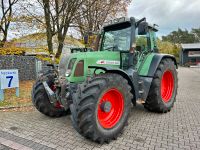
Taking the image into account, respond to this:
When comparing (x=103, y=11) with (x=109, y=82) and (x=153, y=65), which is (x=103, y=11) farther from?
(x=109, y=82)

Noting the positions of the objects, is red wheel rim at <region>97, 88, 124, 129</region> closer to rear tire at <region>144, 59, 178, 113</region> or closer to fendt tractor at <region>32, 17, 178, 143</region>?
fendt tractor at <region>32, 17, 178, 143</region>

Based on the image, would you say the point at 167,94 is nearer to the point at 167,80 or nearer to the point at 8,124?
the point at 167,80

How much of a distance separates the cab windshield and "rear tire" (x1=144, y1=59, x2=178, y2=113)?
3.93 feet

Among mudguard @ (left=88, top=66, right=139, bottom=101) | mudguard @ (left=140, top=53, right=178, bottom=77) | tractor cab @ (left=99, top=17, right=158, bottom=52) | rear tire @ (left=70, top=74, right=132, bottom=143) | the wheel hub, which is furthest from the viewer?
mudguard @ (left=140, top=53, right=178, bottom=77)

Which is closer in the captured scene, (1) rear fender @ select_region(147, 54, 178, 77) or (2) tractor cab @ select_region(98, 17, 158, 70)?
(2) tractor cab @ select_region(98, 17, 158, 70)

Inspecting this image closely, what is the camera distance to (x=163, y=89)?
6719 millimetres

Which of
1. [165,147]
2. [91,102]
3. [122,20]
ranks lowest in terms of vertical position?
[165,147]

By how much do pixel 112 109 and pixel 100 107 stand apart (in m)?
0.42

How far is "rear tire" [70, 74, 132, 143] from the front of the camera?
12.5 feet

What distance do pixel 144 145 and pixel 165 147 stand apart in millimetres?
372

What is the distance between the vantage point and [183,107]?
6941mm

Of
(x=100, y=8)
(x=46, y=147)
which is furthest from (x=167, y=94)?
(x=100, y=8)

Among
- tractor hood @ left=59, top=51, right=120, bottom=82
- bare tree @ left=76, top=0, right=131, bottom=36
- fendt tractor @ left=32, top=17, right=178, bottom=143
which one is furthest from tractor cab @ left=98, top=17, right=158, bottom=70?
bare tree @ left=76, top=0, right=131, bottom=36

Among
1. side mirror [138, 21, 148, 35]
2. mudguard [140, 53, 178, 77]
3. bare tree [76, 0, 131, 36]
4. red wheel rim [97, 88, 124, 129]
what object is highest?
bare tree [76, 0, 131, 36]
